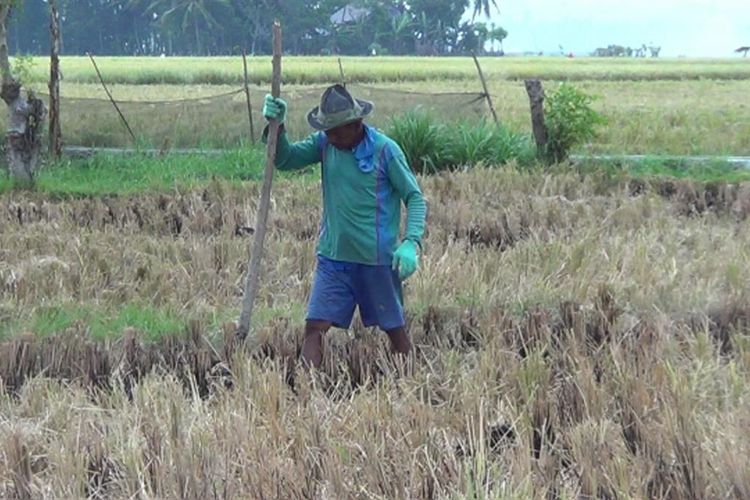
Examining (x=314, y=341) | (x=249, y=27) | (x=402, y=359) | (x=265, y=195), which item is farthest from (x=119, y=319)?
Answer: (x=249, y=27)

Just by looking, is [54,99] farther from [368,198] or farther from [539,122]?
[368,198]

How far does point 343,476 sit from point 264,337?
80.3 inches

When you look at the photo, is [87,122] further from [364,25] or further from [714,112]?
[364,25]

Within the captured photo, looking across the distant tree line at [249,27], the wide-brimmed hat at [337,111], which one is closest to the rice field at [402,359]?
the wide-brimmed hat at [337,111]

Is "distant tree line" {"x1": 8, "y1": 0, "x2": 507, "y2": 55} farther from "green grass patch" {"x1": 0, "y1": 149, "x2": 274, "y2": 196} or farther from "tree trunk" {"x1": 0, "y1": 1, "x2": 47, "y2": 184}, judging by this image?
"tree trunk" {"x1": 0, "y1": 1, "x2": 47, "y2": 184}

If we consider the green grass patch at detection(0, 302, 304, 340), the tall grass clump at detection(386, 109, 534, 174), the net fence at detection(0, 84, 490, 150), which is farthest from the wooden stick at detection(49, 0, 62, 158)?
the green grass patch at detection(0, 302, 304, 340)

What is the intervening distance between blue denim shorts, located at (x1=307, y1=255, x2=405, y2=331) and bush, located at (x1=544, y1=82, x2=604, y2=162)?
7483 millimetres

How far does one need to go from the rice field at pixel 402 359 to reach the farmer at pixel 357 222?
0.68 ft

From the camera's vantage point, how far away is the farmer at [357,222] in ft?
15.7

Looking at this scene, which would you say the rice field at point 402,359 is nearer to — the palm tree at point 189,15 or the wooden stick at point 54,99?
the wooden stick at point 54,99

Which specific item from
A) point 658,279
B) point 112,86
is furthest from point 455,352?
point 112,86

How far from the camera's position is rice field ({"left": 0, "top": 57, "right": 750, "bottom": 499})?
10.9 feet

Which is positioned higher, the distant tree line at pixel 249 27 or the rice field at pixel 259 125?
the distant tree line at pixel 249 27

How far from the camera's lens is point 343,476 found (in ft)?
10.8
